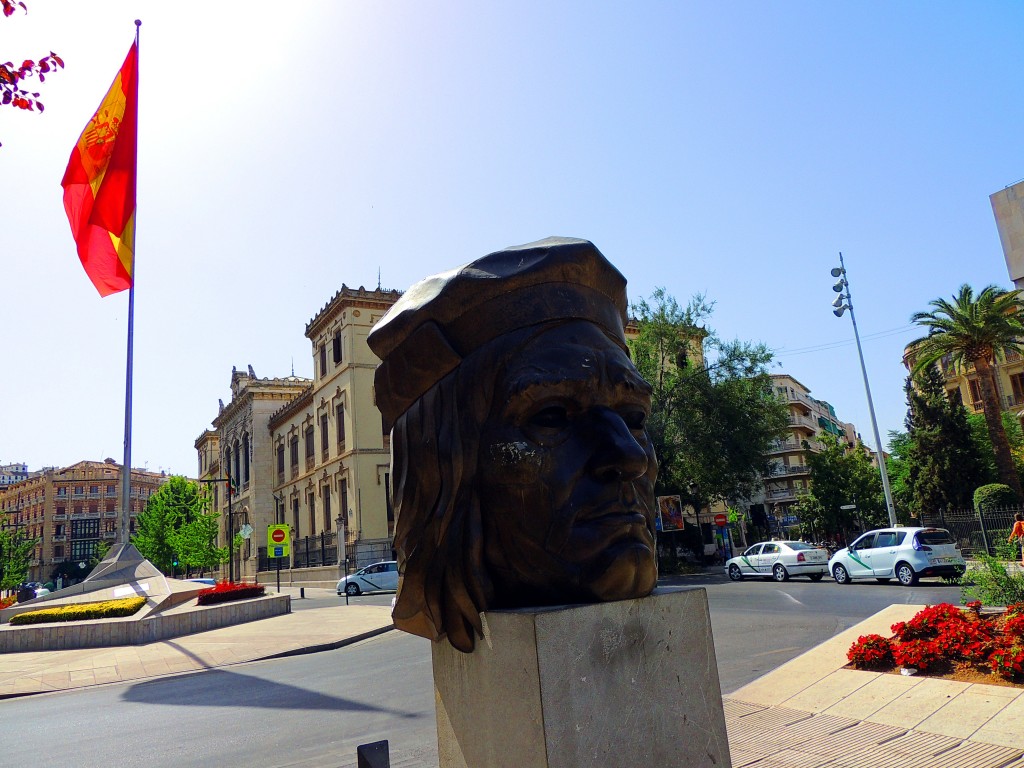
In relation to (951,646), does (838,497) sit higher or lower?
higher

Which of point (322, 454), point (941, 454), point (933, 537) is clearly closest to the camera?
point (933, 537)

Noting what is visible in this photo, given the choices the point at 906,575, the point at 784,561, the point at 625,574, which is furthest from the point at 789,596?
the point at 625,574

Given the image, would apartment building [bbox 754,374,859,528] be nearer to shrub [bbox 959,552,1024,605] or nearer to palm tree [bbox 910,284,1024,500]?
palm tree [bbox 910,284,1024,500]

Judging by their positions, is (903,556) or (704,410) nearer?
(903,556)

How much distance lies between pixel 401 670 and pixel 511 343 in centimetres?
803

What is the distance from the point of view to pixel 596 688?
2.06m

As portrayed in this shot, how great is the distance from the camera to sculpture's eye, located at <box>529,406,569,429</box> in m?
2.41

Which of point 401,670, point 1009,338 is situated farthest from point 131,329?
point 1009,338

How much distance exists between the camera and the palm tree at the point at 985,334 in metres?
25.5

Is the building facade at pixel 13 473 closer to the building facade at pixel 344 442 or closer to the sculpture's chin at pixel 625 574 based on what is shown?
the building facade at pixel 344 442

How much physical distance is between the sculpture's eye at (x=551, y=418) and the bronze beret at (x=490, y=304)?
33 centimetres

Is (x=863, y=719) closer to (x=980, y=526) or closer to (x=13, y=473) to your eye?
(x=980, y=526)

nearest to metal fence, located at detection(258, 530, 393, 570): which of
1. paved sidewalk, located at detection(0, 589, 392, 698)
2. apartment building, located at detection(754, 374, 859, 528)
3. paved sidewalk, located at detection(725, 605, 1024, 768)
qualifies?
paved sidewalk, located at detection(0, 589, 392, 698)

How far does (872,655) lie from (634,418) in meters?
5.26
